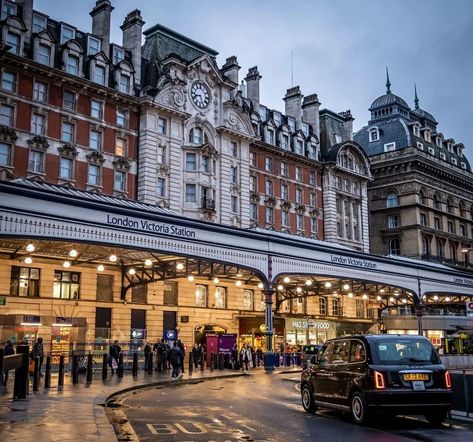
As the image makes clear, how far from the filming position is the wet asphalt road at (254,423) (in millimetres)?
12188

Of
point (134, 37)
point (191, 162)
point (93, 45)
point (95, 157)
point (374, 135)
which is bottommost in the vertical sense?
point (95, 157)

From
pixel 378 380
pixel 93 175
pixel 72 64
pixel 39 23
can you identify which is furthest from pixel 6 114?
pixel 378 380

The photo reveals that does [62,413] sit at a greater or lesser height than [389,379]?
lesser

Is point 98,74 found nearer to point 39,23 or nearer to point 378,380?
point 39,23

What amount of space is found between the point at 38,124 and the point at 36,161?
2.46 meters

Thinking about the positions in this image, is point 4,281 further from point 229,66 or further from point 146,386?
point 229,66

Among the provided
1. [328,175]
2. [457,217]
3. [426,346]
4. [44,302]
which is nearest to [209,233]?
[44,302]

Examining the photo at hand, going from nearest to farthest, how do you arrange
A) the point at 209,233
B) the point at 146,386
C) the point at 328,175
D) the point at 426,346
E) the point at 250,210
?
A: the point at 426,346, the point at 146,386, the point at 209,233, the point at 250,210, the point at 328,175

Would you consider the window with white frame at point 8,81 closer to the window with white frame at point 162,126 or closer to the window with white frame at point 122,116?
the window with white frame at point 122,116

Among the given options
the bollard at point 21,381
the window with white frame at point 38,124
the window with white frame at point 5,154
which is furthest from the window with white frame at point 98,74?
the bollard at point 21,381

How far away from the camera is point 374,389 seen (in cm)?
1337

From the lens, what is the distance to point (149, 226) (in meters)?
29.8

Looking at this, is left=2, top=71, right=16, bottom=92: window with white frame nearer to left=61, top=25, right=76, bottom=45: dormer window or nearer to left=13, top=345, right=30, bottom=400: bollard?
left=61, top=25, right=76, bottom=45: dormer window

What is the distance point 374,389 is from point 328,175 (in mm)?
49617
